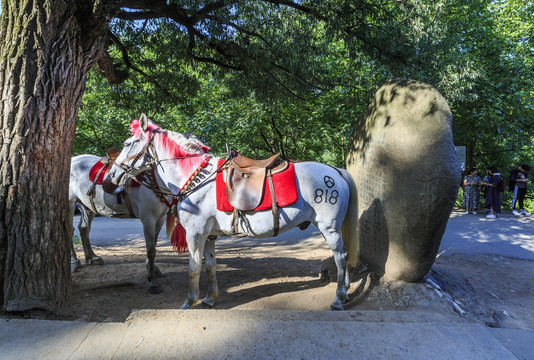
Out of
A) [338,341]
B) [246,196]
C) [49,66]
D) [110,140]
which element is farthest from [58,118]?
[110,140]

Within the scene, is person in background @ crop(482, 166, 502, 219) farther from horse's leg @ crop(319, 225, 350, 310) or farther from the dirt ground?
horse's leg @ crop(319, 225, 350, 310)

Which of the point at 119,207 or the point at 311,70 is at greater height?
the point at 311,70

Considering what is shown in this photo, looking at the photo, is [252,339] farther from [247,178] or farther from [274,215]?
[247,178]

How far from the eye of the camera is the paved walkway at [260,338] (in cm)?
180

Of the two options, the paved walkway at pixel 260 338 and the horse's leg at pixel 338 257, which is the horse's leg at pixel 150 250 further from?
the horse's leg at pixel 338 257

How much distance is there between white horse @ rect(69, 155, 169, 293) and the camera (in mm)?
4301

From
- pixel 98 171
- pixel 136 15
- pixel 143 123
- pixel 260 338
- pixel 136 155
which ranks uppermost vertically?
pixel 136 15

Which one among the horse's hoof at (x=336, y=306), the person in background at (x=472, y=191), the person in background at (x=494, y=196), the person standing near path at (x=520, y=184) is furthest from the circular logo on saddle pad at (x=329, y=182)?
the person standing near path at (x=520, y=184)

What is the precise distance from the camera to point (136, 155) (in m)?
3.53

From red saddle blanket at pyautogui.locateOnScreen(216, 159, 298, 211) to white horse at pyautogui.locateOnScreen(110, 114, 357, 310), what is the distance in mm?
79

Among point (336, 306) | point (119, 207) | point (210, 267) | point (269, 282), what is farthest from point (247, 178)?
point (119, 207)

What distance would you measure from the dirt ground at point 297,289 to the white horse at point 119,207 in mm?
333

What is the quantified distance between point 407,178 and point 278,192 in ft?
4.72

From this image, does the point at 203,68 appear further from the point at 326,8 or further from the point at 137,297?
the point at 137,297
